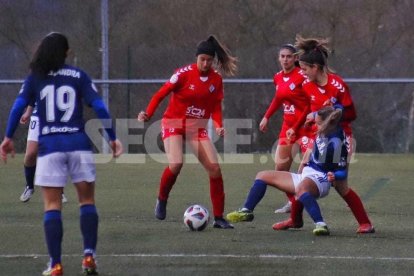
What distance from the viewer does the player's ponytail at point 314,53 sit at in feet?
30.1

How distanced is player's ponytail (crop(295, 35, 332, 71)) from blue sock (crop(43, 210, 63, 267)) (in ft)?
10.3

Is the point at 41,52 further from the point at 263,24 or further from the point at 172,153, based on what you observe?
the point at 263,24

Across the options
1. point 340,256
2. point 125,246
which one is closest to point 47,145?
point 125,246

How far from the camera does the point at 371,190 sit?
44.0 ft

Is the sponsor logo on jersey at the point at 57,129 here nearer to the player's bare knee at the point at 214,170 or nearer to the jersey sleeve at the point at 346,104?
the player's bare knee at the point at 214,170

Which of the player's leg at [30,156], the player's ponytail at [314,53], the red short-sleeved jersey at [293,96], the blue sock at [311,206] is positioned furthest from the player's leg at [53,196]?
the red short-sleeved jersey at [293,96]

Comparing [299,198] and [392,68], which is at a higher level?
[392,68]

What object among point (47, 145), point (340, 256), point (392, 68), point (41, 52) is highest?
point (392, 68)

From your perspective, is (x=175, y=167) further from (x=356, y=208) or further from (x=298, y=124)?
(x=356, y=208)

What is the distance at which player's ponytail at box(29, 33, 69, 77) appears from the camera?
6.91m

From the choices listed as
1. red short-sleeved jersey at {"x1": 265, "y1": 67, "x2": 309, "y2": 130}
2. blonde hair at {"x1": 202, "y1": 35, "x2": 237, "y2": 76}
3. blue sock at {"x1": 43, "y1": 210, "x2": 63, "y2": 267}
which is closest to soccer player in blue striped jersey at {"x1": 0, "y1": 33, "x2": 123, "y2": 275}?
blue sock at {"x1": 43, "y1": 210, "x2": 63, "y2": 267}

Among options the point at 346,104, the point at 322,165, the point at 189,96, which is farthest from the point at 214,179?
the point at 346,104

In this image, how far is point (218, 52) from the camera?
978 cm

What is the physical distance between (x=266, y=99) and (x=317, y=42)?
10939mm
